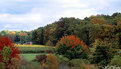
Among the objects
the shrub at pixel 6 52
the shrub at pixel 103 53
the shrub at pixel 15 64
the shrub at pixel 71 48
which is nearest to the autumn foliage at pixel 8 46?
the shrub at pixel 6 52

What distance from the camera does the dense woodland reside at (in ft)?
129

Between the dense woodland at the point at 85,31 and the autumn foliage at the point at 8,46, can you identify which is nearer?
the autumn foliage at the point at 8,46

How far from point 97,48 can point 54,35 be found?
116 ft

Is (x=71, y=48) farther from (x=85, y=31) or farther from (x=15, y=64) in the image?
(x=85, y=31)

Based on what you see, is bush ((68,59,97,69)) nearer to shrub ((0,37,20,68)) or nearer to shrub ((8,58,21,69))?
shrub ((8,58,21,69))

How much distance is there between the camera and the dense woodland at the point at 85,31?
39.4m

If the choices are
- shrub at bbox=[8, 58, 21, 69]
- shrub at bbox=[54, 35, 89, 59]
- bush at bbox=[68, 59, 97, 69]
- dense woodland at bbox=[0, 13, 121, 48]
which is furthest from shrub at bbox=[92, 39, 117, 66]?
dense woodland at bbox=[0, 13, 121, 48]

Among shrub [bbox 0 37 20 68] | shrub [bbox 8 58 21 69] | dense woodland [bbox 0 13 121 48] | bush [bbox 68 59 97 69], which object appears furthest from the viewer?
dense woodland [bbox 0 13 121 48]

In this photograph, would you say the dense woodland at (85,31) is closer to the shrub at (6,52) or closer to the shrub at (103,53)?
the shrub at (103,53)

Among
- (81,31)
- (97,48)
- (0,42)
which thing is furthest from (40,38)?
(0,42)

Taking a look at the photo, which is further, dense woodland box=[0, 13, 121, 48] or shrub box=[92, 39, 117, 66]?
dense woodland box=[0, 13, 121, 48]

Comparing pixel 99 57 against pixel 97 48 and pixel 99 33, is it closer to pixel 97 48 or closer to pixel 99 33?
pixel 97 48

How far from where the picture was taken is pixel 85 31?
154ft

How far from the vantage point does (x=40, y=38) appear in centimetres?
6303
